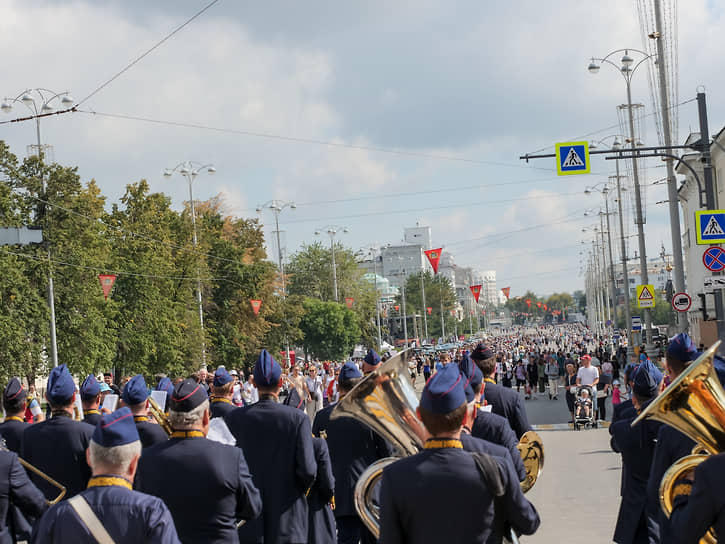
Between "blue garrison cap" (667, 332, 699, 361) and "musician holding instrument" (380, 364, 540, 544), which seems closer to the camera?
"musician holding instrument" (380, 364, 540, 544)

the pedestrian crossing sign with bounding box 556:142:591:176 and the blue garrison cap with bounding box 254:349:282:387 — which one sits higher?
the pedestrian crossing sign with bounding box 556:142:591:176

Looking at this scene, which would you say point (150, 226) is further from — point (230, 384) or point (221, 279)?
point (230, 384)

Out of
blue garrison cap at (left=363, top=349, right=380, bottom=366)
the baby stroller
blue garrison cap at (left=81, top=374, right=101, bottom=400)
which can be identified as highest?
blue garrison cap at (left=363, top=349, right=380, bottom=366)

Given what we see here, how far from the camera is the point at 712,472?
3533 mm

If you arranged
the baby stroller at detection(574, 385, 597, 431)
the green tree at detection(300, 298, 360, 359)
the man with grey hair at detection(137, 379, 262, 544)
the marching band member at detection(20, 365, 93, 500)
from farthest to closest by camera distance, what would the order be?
the green tree at detection(300, 298, 360, 359)
the baby stroller at detection(574, 385, 597, 431)
the marching band member at detection(20, 365, 93, 500)
the man with grey hair at detection(137, 379, 262, 544)

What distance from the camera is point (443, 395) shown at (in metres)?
3.87

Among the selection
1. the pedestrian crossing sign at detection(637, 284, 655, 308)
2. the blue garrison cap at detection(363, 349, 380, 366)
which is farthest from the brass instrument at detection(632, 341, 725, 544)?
the pedestrian crossing sign at detection(637, 284, 655, 308)

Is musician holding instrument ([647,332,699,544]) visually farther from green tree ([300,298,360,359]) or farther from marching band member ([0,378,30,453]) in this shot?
green tree ([300,298,360,359])

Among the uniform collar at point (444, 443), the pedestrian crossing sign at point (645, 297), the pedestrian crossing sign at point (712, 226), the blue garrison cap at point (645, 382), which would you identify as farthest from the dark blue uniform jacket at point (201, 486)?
the pedestrian crossing sign at point (645, 297)

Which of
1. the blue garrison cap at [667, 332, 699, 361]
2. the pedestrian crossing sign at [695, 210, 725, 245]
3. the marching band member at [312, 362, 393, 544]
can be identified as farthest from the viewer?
the pedestrian crossing sign at [695, 210, 725, 245]

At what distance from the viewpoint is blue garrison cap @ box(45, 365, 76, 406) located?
7.21m

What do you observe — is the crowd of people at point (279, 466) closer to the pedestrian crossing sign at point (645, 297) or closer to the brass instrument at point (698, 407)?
the brass instrument at point (698, 407)

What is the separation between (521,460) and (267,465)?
6.78ft

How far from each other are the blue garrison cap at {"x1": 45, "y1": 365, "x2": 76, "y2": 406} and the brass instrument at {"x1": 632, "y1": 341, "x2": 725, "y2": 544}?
481 cm
